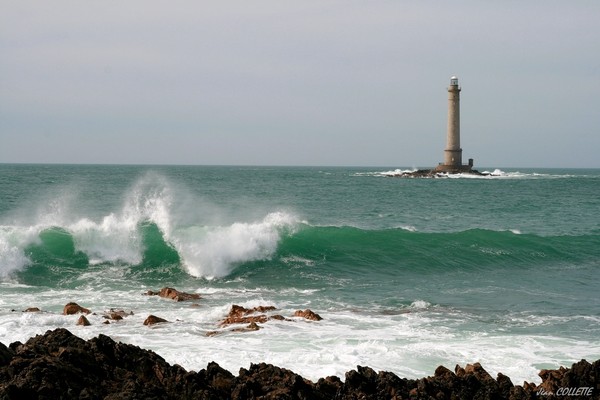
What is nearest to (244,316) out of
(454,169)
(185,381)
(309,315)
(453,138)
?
(309,315)

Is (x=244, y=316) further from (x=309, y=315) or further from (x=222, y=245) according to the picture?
(x=222, y=245)

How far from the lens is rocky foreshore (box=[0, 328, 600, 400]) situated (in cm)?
580

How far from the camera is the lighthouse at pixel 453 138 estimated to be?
211 ft

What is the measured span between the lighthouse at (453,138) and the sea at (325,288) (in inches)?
1357

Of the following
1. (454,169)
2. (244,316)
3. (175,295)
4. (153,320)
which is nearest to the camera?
(153,320)

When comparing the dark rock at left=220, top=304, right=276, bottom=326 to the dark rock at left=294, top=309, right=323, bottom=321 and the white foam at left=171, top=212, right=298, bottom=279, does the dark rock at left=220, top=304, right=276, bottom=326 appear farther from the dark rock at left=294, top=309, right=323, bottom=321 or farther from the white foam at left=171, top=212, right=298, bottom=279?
the white foam at left=171, top=212, right=298, bottom=279

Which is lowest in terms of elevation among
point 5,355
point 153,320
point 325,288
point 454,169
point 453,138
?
point 325,288

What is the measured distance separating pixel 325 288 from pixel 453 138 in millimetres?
54278

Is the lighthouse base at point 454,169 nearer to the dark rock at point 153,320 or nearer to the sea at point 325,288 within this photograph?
the sea at point 325,288

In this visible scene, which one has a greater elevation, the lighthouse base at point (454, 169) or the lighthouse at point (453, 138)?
the lighthouse at point (453, 138)

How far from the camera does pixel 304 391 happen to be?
6.15 metres

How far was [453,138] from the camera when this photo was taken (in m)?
66.5

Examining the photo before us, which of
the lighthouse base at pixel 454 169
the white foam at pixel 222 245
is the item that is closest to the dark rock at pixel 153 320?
the white foam at pixel 222 245

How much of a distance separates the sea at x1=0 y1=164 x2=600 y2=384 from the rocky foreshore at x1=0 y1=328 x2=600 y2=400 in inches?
49.8
